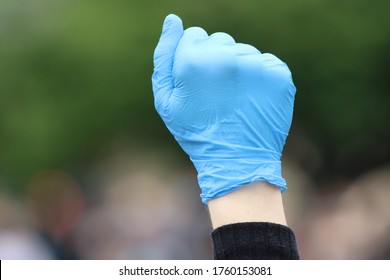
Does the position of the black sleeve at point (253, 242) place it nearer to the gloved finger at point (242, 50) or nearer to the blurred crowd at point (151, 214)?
the gloved finger at point (242, 50)

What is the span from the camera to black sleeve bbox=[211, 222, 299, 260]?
1000 mm

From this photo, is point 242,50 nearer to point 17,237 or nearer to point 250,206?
point 250,206

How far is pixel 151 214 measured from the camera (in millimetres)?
3016

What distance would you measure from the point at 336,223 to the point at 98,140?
131cm

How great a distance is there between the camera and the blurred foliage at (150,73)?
10.7ft

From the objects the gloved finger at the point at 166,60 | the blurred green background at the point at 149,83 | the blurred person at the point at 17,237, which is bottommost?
the blurred person at the point at 17,237

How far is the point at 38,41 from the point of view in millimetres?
3424

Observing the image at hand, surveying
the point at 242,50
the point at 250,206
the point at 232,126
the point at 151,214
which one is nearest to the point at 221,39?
the point at 242,50

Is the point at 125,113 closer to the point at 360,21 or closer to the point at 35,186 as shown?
the point at 35,186

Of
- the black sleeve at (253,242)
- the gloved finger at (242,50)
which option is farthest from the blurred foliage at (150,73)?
the black sleeve at (253,242)
